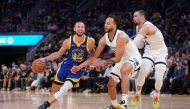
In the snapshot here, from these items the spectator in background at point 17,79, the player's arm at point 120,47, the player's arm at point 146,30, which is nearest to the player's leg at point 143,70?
the player's arm at point 146,30

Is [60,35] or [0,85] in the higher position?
[60,35]

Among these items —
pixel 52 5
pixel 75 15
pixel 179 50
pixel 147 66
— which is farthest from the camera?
→ pixel 52 5

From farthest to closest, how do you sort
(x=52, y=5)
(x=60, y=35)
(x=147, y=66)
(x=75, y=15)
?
(x=52, y=5)
(x=75, y=15)
(x=60, y=35)
(x=147, y=66)

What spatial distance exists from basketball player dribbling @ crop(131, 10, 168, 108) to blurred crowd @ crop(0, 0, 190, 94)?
14.5 feet

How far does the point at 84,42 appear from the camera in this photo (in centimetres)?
945

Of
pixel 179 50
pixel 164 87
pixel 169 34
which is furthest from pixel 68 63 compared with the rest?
pixel 169 34

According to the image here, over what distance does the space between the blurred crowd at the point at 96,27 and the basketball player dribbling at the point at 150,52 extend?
443 centimetres

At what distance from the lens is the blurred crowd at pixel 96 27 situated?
17578mm

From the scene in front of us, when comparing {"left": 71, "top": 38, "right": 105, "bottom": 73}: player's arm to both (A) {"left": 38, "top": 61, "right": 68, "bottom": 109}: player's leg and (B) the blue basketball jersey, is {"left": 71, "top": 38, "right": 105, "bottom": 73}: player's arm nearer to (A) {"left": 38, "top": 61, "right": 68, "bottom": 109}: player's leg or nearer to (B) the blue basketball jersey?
(B) the blue basketball jersey

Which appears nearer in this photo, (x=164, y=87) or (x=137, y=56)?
(x=137, y=56)

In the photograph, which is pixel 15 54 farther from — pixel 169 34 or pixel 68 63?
pixel 68 63

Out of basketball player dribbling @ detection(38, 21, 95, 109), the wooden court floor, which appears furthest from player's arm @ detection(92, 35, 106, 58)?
the wooden court floor

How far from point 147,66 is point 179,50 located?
9469mm

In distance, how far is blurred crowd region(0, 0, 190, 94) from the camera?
1758 cm
